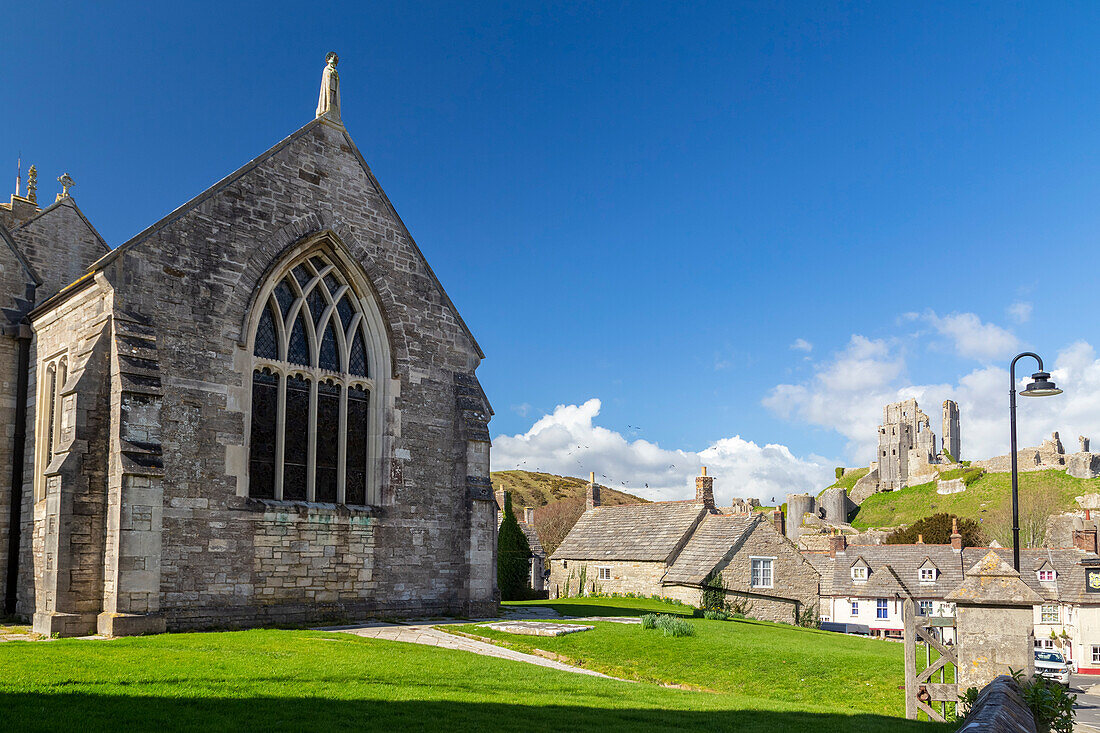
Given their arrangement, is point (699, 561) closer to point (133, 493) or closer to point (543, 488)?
point (133, 493)

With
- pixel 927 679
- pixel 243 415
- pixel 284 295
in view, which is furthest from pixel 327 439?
pixel 927 679

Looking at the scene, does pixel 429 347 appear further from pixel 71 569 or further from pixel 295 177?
pixel 71 569

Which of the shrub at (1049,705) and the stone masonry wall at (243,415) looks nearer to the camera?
the shrub at (1049,705)

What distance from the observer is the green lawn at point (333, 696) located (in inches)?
322

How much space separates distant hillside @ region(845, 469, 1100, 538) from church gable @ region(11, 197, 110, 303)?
9090cm

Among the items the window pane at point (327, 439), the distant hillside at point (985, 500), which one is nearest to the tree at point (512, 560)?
the window pane at point (327, 439)

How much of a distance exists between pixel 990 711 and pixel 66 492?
1546 centimetres

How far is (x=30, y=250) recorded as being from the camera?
22250 millimetres

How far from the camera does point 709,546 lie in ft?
126

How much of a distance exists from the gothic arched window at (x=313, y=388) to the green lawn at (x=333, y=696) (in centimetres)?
556

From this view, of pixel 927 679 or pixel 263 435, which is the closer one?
pixel 927 679

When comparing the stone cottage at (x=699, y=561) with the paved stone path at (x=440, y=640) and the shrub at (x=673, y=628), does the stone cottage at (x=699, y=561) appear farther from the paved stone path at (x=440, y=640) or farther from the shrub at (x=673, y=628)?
the paved stone path at (x=440, y=640)

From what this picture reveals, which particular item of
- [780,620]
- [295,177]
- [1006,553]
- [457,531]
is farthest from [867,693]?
[1006,553]

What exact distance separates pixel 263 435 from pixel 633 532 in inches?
1094
